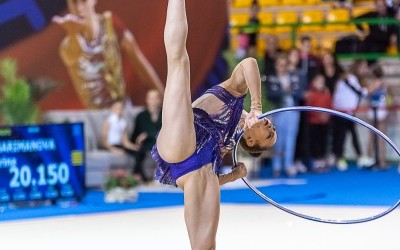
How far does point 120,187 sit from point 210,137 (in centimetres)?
526

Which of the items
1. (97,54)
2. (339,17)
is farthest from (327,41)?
(97,54)

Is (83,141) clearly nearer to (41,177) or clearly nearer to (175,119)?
(41,177)

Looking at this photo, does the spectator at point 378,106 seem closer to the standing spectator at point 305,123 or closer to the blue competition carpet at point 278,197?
the standing spectator at point 305,123

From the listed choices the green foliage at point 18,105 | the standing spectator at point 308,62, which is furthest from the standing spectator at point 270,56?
the green foliage at point 18,105

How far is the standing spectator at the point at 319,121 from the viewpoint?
518 inches

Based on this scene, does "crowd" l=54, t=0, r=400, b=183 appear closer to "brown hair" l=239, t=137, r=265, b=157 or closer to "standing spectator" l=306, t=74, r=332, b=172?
"standing spectator" l=306, t=74, r=332, b=172

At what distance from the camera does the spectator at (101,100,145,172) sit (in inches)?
479

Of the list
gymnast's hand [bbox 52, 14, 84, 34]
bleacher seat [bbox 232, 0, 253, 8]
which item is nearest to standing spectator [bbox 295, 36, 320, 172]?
gymnast's hand [bbox 52, 14, 84, 34]

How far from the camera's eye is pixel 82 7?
1272cm

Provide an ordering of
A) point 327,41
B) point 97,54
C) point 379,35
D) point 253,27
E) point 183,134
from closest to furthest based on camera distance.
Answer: point 183,134 < point 97,54 < point 379,35 < point 253,27 < point 327,41

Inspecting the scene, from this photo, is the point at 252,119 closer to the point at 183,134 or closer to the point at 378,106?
the point at 183,134

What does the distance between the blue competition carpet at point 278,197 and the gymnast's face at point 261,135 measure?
4.53 m

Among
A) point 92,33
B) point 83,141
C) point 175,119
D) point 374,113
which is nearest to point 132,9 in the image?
point 92,33

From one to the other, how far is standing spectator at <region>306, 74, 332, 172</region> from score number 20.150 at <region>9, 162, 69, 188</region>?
416cm
